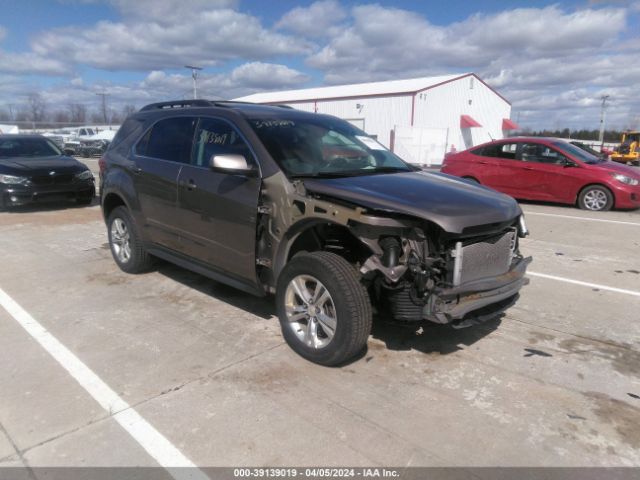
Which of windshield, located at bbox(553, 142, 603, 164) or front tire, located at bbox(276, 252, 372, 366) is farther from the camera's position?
windshield, located at bbox(553, 142, 603, 164)

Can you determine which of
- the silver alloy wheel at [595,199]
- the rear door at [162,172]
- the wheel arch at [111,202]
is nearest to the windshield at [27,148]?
the wheel arch at [111,202]

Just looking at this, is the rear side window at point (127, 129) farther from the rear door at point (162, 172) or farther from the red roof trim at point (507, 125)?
the red roof trim at point (507, 125)

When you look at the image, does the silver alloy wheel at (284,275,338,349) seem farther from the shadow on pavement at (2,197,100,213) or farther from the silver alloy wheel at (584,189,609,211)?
the silver alloy wheel at (584,189,609,211)

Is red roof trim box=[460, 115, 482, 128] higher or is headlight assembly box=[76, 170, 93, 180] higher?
red roof trim box=[460, 115, 482, 128]

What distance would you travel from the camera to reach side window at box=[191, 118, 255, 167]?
4.07 m

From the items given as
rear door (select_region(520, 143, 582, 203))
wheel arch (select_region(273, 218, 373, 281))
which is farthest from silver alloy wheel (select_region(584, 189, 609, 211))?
wheel arch (select_region(273, 218, 373, 281))

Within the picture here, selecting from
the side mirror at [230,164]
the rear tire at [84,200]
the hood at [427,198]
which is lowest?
the rear tire at [84,200]

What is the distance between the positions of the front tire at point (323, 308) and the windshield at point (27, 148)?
9.43 metres

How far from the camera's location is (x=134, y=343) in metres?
3.89

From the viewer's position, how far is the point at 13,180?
9.41m

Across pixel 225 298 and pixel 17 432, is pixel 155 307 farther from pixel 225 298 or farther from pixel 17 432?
pixel 17 432

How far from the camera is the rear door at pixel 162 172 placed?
463cm

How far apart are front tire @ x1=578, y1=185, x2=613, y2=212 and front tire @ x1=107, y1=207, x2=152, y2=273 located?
9213mm

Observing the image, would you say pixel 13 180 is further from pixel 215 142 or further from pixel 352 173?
pixel 352 173
